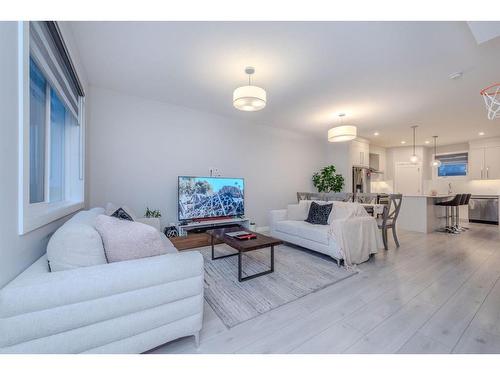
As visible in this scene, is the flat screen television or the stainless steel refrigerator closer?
the flat screen television

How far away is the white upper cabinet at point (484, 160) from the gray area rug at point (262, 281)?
672cm

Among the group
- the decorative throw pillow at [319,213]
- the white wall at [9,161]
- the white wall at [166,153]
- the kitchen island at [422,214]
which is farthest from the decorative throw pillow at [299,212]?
the white wall at [9,161]

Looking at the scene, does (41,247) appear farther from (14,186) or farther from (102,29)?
(102,29)

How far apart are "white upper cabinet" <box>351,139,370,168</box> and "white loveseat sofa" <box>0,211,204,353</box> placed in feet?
19.8

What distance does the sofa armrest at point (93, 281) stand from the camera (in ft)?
3.04

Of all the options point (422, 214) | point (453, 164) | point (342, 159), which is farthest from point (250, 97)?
point (453, 164)

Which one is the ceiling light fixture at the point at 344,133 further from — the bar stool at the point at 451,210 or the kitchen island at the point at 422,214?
the bar stool at the point at 451,210

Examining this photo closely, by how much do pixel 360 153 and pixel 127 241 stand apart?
6.67 metres

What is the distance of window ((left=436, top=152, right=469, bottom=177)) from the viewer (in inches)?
270

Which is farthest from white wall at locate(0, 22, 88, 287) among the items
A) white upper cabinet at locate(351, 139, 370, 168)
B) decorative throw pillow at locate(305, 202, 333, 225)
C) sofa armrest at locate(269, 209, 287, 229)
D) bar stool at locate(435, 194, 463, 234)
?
bar stool at locate(435, 194, 463, 234)

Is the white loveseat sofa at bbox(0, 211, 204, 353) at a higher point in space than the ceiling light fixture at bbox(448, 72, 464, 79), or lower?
lower

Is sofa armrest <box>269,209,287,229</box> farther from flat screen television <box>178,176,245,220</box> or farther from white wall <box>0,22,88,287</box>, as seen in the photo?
white wall <box>0,22,88,287</box>

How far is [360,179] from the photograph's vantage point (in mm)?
6305

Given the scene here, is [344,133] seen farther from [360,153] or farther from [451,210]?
[451,210]
